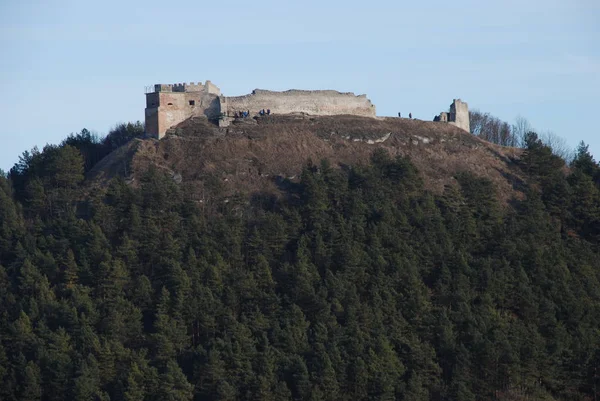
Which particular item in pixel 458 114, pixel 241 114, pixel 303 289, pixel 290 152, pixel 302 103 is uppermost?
pixel 302 103

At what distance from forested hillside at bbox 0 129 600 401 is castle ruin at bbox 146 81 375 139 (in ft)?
18.3

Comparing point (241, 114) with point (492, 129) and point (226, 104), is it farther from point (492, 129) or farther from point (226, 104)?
point (492, 129)

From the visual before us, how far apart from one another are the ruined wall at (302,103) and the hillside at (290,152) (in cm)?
94

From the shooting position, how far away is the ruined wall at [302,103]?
73.2 m

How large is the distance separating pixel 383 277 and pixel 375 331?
12.9 feet

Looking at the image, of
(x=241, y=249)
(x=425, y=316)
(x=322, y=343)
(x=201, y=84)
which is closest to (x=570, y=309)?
(x=425, y=316)

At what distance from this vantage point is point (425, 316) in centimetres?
5631

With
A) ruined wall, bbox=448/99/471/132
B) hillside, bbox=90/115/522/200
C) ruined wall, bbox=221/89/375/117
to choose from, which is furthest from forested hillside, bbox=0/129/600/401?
ruined wall, bbox=448/99/471/132

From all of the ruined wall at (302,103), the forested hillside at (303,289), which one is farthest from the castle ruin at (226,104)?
the forested hillside at (303,289)

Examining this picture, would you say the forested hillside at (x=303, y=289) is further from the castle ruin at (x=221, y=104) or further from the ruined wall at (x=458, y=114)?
the ruined wall at (x=458, y=114)

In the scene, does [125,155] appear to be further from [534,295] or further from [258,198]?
[534,295]

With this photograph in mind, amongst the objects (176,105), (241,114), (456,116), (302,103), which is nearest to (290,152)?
(241,114)

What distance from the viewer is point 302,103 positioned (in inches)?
2953

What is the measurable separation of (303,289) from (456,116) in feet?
84.1
